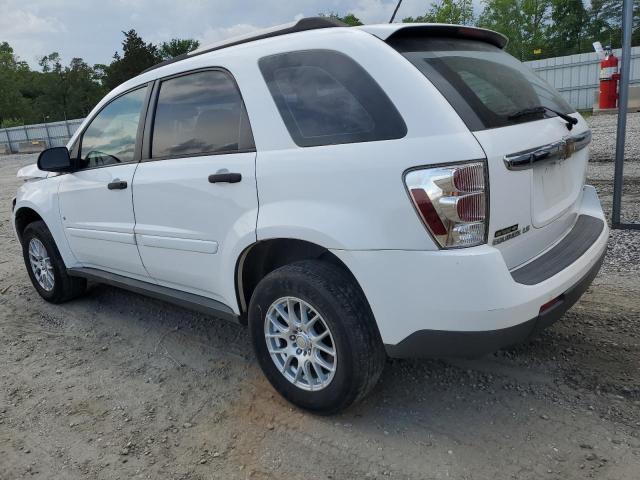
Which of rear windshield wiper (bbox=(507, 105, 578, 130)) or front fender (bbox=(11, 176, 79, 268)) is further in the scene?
front fender (bbox=(11, 176, 79, 268))

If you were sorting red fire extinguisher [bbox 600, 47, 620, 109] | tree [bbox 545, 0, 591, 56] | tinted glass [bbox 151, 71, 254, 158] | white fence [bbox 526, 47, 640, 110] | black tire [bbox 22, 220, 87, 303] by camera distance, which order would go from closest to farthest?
1. tinted glass [bbox 151, 71, 254, 158]
2. black tire [bbox 22, 220, 87, 303]
3. red fire extinguisher [bbox 600, 47, 620, 109]
4. white fence [bbox 526, 47, 640, 110]
5. tree [bbox 545, 0, 591, 56]

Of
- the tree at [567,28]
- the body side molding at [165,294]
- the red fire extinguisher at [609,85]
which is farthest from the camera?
the tree at [567,28]

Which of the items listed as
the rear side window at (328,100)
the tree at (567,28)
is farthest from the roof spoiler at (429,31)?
the tree at (567,28)

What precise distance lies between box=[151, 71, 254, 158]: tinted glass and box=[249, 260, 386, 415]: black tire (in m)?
0.75

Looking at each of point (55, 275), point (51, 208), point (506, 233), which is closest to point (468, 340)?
point (506, 233)

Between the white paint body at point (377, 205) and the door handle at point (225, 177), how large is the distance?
31 mm

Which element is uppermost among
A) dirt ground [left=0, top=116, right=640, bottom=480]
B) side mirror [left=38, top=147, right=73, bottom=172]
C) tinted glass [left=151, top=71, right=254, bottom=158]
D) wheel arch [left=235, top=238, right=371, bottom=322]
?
tinted glass [left=151, top=71, right=254, bottom=158]

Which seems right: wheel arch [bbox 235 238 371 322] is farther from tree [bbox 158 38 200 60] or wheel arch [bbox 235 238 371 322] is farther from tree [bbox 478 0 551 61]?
tree [bbox 158 38 200 60]

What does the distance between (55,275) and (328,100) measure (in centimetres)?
329

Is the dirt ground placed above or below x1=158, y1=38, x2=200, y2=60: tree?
below

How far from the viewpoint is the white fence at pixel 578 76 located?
20281 millimetres

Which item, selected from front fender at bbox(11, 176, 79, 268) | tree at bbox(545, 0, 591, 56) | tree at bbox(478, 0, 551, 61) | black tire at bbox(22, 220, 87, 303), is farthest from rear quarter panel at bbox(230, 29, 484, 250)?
tree at bbox(545, 0, 591, 56)

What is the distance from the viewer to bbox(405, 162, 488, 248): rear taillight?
2.17 m

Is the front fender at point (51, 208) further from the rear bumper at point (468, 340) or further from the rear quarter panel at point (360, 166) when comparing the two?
the rear bumper at point (468, 340)
